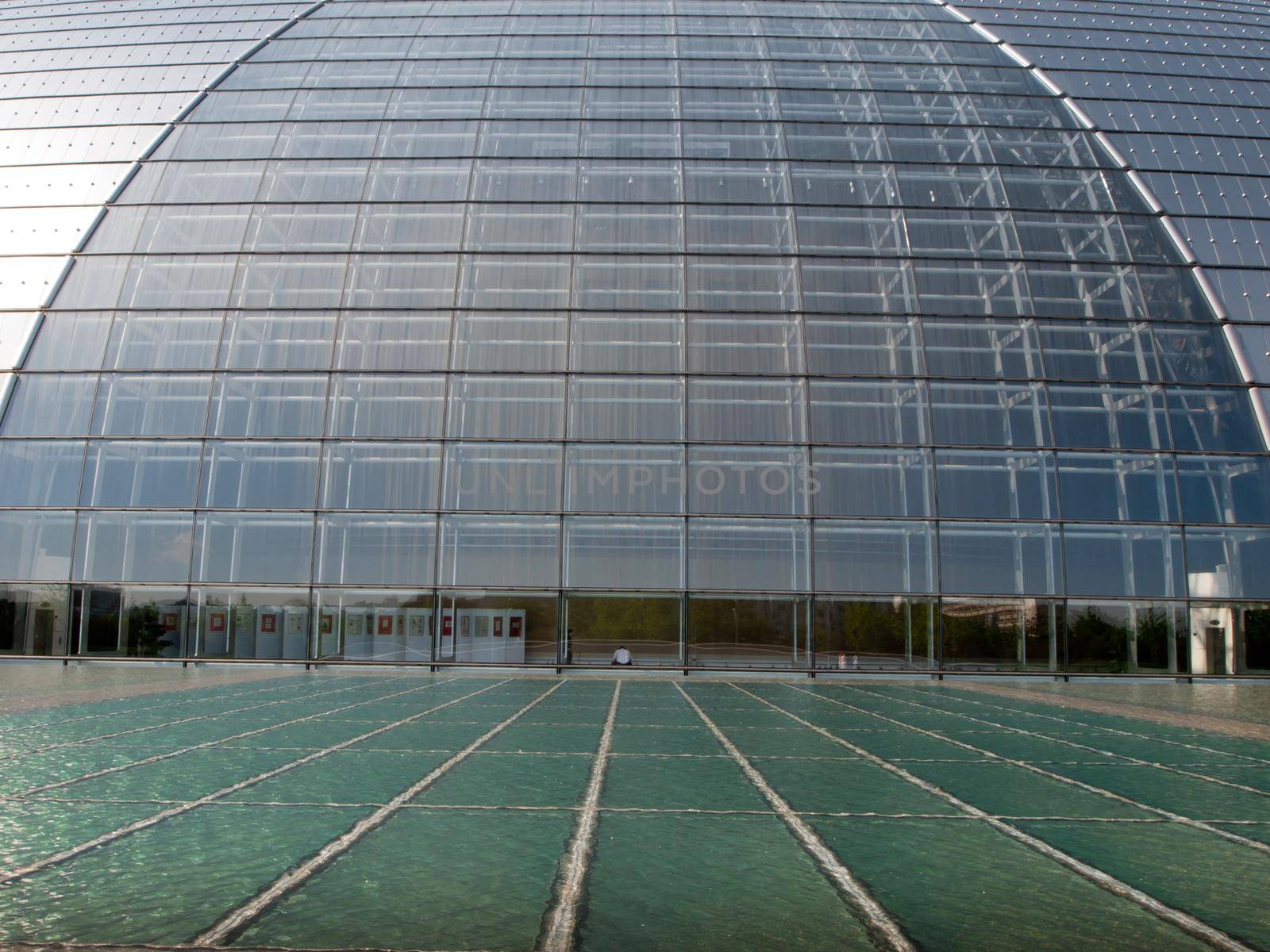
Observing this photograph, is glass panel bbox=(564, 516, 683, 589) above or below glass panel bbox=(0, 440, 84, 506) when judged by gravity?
below

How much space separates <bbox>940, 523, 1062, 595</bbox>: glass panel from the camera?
940 inches

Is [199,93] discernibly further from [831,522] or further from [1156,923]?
[1156,923]

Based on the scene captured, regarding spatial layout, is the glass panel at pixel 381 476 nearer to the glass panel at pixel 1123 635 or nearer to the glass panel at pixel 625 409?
the glass panel at pixel 625 409

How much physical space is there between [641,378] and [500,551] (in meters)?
5.74

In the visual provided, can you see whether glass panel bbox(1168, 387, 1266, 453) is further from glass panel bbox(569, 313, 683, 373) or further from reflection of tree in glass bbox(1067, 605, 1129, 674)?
glass panel bbox(569, 313, 683, 373)

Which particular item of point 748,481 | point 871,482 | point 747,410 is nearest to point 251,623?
point 748,481

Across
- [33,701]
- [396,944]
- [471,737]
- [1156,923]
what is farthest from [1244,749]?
[33,701]

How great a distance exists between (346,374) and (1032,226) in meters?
19.4

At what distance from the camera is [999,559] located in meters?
24.0

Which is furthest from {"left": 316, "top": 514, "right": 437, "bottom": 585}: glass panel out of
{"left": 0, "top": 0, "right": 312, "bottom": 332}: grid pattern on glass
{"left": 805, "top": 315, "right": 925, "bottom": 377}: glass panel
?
{"left": 805, "top": 315, "right": 925, "bottom": 377}: glass panel

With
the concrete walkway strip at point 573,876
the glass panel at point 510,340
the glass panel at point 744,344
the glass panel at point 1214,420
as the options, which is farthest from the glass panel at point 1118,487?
the concrete walkway strip at point 573,876

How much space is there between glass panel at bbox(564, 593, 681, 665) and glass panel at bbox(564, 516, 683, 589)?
0.38 meters

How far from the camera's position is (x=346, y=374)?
987 inches

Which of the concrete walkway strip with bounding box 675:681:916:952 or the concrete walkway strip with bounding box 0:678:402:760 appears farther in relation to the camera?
the concrete walkway strip with bounding box 0:678:402:760
